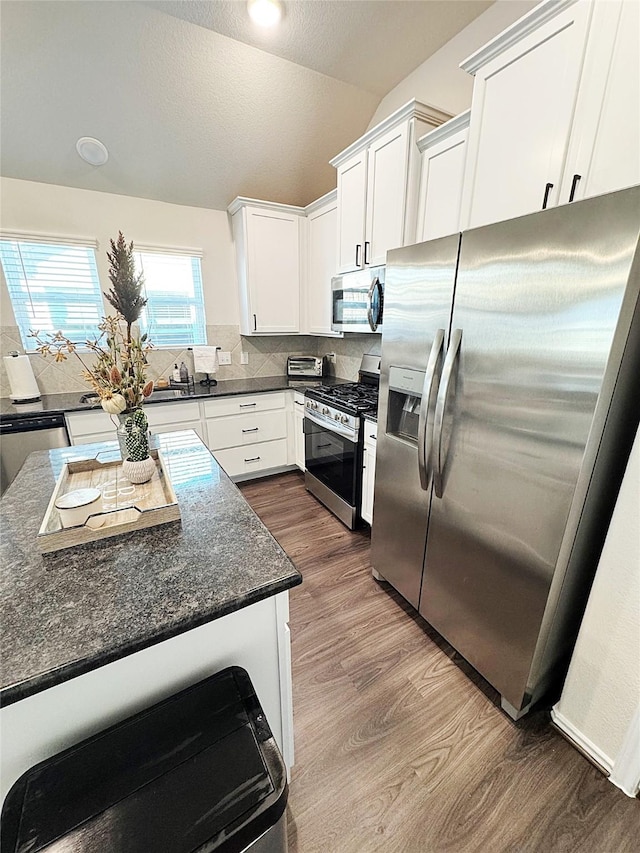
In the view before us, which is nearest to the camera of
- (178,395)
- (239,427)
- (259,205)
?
(178,395)

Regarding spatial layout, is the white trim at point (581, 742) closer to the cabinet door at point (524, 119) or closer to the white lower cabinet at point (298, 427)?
the cabinet door at point (524, 119)

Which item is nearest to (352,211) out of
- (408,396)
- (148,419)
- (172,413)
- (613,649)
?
(408,396)

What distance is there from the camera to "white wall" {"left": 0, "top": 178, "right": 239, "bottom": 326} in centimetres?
262

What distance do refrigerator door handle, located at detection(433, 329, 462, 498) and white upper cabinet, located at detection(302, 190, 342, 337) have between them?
177cm

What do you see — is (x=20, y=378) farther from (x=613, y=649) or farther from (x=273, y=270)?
(x=613, y=649)

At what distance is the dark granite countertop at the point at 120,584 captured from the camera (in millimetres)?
661

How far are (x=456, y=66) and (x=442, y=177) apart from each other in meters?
0.85

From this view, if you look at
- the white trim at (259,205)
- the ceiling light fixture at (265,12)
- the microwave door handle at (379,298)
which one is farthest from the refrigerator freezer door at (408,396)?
the white trim at (259,205)

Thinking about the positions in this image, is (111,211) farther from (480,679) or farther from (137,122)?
(480,679)

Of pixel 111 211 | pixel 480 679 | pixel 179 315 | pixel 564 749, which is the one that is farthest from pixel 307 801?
pixel 111 211

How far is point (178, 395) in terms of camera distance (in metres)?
2.91

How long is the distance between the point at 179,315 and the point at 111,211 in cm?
91

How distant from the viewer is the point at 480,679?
160cm

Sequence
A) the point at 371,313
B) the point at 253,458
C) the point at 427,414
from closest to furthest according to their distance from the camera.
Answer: the point at 427,414 → the point at 371,313 → the point at 253,458
